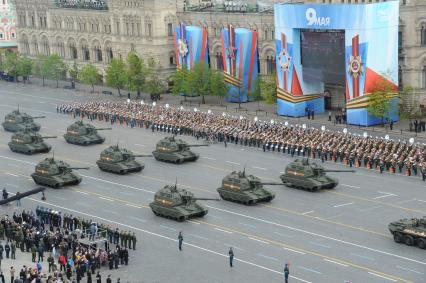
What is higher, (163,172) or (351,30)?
(351,30)

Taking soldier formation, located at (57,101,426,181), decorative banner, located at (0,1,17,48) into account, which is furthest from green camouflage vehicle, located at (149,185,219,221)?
decorative banner, located at (0,1,17,48)

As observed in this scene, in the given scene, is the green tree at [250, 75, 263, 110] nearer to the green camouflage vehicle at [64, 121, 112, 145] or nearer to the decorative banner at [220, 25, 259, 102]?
the decorative banner at [220, 25, 259, 102]

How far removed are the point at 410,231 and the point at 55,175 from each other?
31.9 metres

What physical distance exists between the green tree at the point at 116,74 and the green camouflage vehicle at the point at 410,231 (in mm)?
70990

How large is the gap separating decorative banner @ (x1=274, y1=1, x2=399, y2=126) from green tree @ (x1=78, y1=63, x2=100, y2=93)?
34257 millimetres

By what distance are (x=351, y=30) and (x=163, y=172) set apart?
1093 inches

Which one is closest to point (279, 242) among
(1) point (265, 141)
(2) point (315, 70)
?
(1) point (265, 141)

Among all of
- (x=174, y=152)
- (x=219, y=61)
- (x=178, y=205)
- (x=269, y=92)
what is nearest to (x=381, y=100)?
(x=269, y=92)

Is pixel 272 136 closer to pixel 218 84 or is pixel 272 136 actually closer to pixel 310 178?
pixel 310 178

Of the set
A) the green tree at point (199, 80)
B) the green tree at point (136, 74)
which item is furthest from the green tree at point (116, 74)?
the green tree at point (199, 80)

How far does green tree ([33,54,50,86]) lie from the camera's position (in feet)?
467

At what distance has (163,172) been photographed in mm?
82938

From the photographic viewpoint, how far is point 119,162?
82.5 metres

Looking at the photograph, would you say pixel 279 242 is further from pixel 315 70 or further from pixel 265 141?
pixel 315 70
